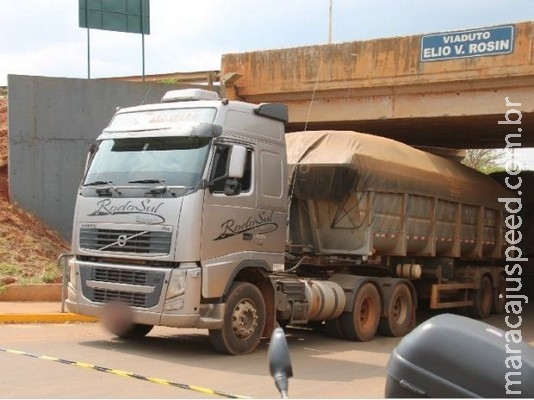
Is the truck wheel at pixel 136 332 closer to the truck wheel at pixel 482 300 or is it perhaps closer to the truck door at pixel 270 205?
the truck door at pixel 270 205

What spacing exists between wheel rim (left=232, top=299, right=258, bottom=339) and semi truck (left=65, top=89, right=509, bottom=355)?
0.02 meters

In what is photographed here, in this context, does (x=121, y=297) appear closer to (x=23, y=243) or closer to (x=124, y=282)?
(x=124, y=282)

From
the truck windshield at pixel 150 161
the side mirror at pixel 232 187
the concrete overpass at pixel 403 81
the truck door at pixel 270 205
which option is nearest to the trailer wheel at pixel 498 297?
the concrete overpass at pixel 403 81

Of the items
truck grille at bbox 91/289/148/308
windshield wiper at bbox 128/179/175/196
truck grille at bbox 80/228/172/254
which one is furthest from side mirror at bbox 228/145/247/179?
truck grille at bbox 91/289/148/308

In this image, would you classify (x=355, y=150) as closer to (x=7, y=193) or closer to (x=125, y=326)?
(x=125, y=326)

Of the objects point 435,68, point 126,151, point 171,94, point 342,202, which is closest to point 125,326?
point 126,151

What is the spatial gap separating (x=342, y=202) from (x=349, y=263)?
1035 millimetres

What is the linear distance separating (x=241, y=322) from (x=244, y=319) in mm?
67

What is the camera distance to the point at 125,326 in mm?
9453

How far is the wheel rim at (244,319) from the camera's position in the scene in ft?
31.3

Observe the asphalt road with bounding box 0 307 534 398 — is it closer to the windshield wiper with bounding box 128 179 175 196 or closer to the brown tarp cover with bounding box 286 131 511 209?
the windshield wiper with bounding box 128 179 175 196

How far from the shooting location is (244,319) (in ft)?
31.7

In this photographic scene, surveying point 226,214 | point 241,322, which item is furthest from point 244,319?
point 226,214

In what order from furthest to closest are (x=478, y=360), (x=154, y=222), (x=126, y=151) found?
(x=126, y=151) < (x=154, y=222) < (x=478, y=360)
